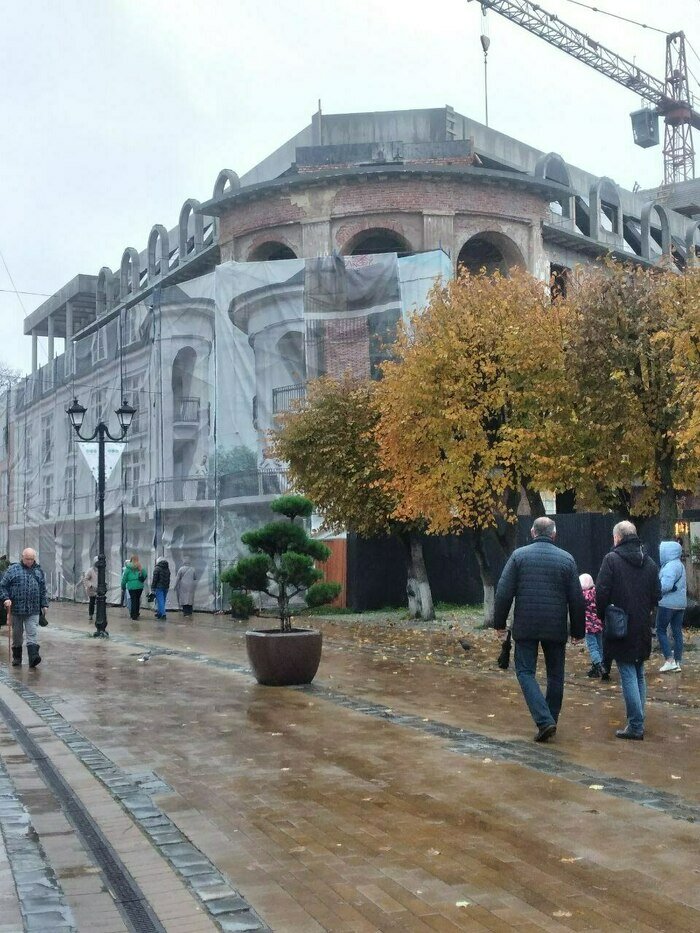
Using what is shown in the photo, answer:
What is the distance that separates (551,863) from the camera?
16.9 feet

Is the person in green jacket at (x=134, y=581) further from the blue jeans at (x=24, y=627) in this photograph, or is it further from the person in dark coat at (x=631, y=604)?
the person in dark coat at (x=631, y=604)

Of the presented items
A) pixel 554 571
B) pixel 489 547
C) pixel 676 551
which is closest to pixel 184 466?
pixel 489 547

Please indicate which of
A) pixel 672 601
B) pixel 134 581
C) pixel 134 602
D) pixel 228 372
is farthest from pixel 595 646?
pixel 228 372

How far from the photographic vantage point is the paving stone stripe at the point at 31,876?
4527 millimetres

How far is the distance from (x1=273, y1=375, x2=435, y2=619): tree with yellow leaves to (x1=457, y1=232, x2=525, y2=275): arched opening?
39.2ft

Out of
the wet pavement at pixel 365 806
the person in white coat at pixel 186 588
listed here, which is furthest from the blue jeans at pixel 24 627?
the person in white coat at pixel 186 588

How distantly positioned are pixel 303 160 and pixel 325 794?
30.6 metres

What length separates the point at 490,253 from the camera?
37156 mm

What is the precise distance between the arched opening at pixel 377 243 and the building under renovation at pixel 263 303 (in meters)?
0.10

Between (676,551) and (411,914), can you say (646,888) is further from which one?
(676,551)

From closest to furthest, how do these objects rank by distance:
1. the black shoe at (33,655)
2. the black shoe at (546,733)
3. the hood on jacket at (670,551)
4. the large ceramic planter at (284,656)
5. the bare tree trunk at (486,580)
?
the black shoe at (546,733)
the large ceramic planter at (284,656)
the hood on jacket at (670,551)
the black shoe at (33,655)
the bare tree trunk at (486,580)

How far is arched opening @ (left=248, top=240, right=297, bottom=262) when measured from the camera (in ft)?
113

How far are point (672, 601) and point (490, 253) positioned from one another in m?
26.0

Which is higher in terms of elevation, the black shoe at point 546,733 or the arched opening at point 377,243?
the arched opening at point 377,243
